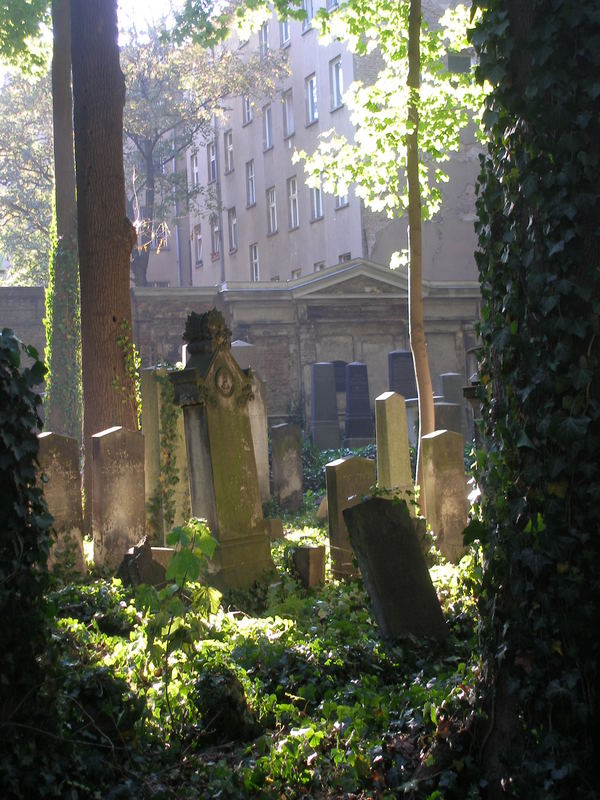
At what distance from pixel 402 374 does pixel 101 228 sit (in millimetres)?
15029

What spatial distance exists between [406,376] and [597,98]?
74.6ft

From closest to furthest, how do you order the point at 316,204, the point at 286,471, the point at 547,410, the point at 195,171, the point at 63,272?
1. the point at 547,410
2. the point at 286,471
3. the point at 63,272
4. the point at 316,204
5. the point at 195,171

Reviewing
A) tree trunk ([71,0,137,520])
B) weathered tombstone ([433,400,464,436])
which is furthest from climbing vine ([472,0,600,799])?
weathered tombstone ([433,400,464,436])

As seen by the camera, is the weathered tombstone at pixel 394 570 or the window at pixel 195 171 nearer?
the weathered tombstone at pixel 394 570

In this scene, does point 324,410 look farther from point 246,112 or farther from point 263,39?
point 246,112

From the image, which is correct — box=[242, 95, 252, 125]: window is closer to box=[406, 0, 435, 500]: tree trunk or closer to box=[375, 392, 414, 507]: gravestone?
box=[406, 0, 435, 500]: tree trunk

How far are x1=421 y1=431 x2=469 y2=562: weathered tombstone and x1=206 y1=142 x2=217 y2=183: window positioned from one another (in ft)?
125

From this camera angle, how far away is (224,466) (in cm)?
948

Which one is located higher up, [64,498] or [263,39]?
[263,39]

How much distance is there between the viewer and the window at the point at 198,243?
4925 cm

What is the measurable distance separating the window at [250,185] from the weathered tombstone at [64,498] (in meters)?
33.8

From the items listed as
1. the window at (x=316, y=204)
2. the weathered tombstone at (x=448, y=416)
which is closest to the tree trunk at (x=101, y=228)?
the weathered tombstone at (x=448, y=416)

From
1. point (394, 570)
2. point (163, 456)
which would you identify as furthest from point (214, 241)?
point (394, 570)

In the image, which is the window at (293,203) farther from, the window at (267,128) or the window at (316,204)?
the window at (267,128)
